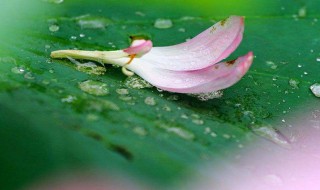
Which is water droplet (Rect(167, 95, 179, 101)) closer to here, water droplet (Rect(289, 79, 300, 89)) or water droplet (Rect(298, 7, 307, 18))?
water droplet (Rect(289, 79, 300, 89))

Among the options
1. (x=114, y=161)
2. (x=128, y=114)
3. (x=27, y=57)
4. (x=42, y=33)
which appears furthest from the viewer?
(x=42, y=33)

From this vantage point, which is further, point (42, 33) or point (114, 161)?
point (42, 33)

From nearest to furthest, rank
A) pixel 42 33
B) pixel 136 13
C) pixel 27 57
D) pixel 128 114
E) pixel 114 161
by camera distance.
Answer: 1. pixel 114 161
2. pixel 128 114
3. pixel 27 57
4. pixel 42 33
5. pixel 136 13

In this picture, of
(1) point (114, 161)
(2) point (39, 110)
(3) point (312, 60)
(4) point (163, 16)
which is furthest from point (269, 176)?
(4) point (163, 16)

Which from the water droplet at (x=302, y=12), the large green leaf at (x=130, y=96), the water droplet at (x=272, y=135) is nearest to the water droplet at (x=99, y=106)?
the large green leaf at (x=130, y=96)

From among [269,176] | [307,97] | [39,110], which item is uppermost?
[307,97]

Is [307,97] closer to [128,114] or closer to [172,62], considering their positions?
[172,62]
